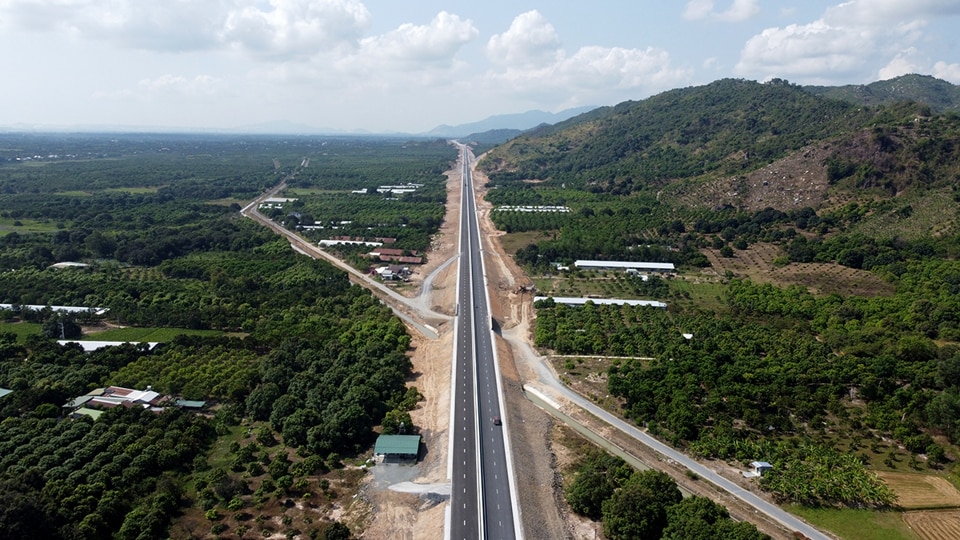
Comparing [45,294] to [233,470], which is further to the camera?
[45,294]

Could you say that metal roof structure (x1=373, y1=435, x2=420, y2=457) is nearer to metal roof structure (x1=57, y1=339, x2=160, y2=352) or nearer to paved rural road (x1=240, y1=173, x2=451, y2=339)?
paved rural road (x1=240, y1=173, x2=451, y2=339)

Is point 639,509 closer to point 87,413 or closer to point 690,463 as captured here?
point 690,463

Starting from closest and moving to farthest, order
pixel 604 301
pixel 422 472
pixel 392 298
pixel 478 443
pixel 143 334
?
pixel 422 472 < pixel 478 443 < pixel 143 334 < pixel 604 301 < pixel 392 298

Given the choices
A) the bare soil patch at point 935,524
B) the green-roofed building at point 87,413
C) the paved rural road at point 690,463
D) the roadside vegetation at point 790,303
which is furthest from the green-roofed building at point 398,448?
the bare soil patch at point 935,524

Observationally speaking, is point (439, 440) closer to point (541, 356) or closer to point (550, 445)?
point (550, 445)

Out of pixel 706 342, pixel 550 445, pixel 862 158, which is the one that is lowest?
pixel 550 445

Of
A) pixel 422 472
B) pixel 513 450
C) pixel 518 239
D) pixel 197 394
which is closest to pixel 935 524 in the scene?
pixel 513 450

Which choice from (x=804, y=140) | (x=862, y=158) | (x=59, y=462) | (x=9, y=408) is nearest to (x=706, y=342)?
(x=59, y=462)
